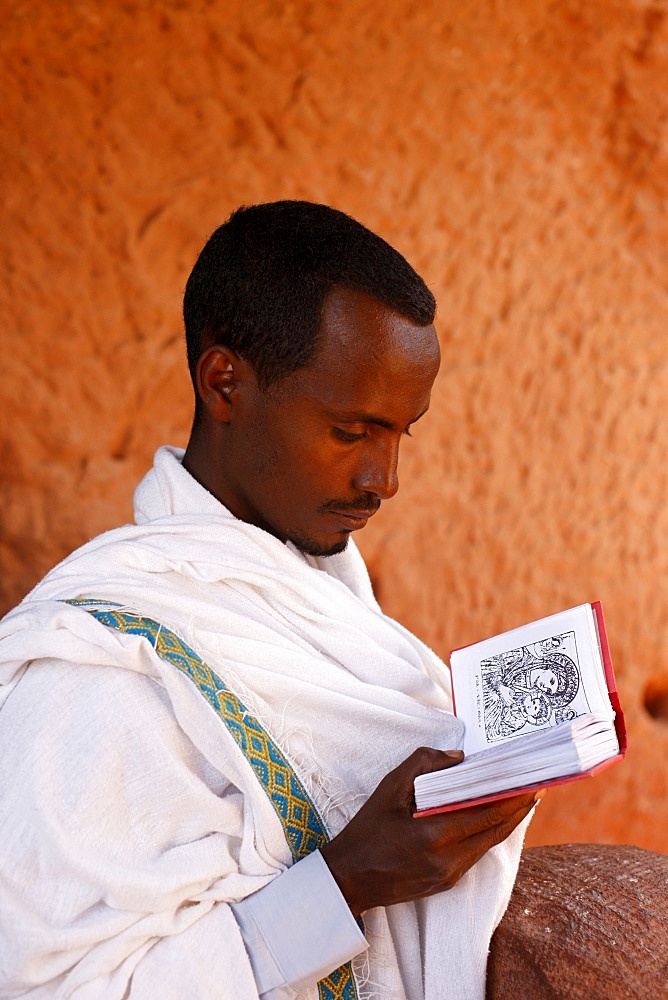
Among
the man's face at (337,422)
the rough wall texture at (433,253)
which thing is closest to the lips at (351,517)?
the man's face at (337,422)

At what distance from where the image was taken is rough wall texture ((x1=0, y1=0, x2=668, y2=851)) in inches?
122

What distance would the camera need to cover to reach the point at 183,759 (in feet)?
5.01

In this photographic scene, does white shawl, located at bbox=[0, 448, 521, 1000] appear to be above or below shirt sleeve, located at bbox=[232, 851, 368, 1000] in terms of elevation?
above

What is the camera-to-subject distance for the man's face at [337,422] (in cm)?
165

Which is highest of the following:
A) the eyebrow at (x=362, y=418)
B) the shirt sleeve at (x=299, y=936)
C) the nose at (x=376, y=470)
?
the eyebrow at (x=362, y=418)

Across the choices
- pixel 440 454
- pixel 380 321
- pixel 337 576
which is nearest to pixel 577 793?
pixel 440 454

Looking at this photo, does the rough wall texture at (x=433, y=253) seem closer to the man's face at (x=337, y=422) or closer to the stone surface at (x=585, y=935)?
the man's face at (x=337, y=422)

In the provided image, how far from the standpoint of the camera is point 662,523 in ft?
13.3

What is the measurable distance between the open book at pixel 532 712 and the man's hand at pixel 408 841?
44 millimetres

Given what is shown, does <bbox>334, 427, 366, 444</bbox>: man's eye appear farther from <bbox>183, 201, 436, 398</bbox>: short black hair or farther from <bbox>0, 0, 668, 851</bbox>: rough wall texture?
<bbox>0, 0, 668, 851</bbox>: rough wall texture

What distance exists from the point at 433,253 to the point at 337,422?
2.12m

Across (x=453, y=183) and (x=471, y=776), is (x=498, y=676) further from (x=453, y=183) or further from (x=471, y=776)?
(x=453, y=183)

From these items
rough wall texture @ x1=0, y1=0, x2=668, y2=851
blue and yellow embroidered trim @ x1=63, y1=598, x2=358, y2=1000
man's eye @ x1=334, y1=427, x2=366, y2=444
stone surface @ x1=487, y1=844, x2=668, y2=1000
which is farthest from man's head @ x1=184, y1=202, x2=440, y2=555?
rough wall texture @ x1=0, y1=0, x2=668, y2=851

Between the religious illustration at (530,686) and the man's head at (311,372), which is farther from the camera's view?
the man's head at (311,372)
